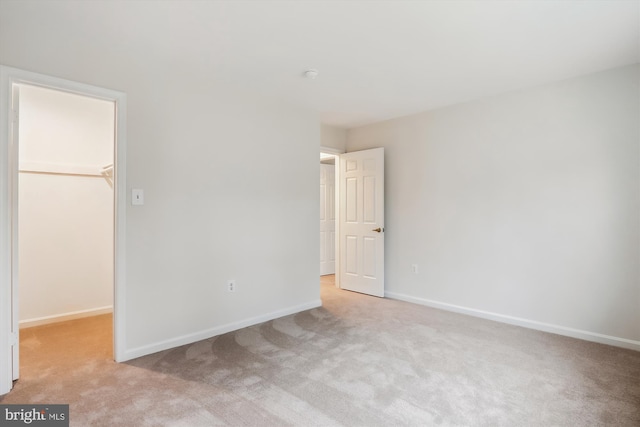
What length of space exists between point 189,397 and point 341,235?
10.9ft

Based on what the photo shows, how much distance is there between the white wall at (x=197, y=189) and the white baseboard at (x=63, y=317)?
1597 mm

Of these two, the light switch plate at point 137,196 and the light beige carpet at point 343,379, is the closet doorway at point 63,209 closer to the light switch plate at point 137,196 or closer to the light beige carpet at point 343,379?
the light beige carpet at point 343,379

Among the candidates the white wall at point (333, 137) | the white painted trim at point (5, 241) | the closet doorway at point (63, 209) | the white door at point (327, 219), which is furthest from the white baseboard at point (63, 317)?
the white door at point (327, 219)

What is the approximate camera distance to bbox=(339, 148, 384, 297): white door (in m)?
4.61

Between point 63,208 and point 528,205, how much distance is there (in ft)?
16.3

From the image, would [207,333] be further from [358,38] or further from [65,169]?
[358,38]

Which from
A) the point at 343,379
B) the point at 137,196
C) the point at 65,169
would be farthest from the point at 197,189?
the point at 343,379

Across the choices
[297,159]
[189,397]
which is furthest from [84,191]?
[189,397]

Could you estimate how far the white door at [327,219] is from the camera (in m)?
6.40

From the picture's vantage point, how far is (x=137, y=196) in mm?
2713

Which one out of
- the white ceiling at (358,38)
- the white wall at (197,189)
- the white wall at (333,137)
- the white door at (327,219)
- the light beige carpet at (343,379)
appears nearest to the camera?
the light beige carpet at (343,379)

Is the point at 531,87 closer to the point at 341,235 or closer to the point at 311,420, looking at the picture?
the point at 341,235

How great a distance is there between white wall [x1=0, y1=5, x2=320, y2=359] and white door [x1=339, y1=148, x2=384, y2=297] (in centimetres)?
101

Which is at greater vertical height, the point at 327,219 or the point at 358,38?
the point at 358,38
